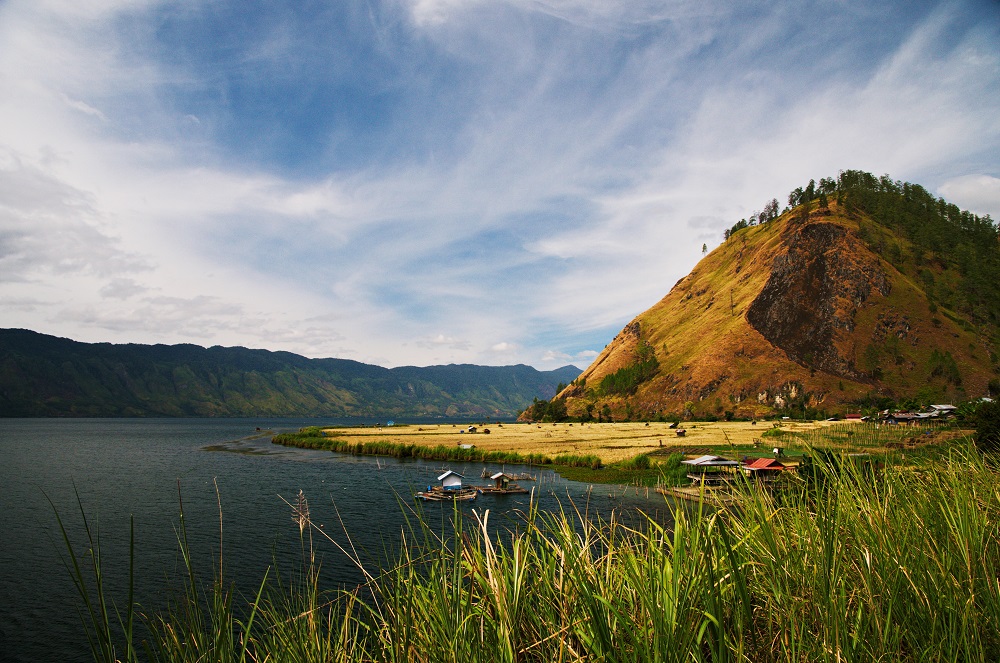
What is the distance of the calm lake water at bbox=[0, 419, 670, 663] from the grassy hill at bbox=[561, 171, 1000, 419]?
412ft

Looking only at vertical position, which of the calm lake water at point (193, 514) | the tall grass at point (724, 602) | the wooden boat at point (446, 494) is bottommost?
the calm lake water at point (193, 514)

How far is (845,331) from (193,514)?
612 feet

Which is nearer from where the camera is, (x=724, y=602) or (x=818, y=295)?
(x=724, y=602)

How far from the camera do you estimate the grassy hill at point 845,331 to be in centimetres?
14825

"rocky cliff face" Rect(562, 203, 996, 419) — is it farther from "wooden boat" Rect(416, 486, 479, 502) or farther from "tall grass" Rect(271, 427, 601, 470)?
"wooden boat" Rect(416, 486, 479, 502)

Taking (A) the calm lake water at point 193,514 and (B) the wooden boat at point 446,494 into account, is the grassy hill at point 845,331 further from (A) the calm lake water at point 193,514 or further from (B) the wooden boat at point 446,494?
(B) the wooden boat at point 446,494

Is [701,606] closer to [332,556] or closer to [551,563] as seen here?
[551,563]

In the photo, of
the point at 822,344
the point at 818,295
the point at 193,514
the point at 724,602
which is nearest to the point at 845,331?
the point at 822,344

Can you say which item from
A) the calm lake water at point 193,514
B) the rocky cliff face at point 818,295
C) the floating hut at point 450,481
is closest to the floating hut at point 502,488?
the calm lake water at point 193,514

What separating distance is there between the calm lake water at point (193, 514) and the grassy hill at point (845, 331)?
4943 inches

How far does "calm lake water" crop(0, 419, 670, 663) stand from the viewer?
2075 cm

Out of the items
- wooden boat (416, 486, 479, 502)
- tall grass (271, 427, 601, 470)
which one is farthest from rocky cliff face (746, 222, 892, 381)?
wooden boat (416, 486, 479, 502)

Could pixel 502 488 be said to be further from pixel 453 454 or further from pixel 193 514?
pixel 453 454

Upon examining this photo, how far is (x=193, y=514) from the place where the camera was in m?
37.8
